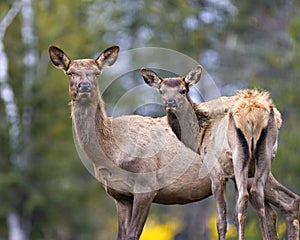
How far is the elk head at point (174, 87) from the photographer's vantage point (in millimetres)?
13320

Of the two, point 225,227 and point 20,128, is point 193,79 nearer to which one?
point 225,227

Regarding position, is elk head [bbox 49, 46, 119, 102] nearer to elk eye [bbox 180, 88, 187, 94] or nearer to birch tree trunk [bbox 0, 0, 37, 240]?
elk eye [bbox 180, 88, 187, 94]

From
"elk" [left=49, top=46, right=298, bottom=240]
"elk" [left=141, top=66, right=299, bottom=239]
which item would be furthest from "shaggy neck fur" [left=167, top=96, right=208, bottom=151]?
"elk" [left=49, top=46, right=298, bottom=240]

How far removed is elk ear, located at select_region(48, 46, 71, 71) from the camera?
13.9 metres

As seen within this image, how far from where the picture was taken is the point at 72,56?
35406 mm

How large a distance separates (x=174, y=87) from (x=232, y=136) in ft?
3.76

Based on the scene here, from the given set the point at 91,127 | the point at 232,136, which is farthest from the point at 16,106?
the point at 232,136

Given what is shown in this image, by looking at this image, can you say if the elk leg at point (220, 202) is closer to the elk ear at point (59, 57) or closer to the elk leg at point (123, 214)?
the elk leg at point (123, 214)

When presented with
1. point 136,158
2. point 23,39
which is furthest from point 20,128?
point 136,158

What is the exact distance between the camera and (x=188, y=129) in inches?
546

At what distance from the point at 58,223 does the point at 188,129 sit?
72.8ft

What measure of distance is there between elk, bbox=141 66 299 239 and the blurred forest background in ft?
57.4

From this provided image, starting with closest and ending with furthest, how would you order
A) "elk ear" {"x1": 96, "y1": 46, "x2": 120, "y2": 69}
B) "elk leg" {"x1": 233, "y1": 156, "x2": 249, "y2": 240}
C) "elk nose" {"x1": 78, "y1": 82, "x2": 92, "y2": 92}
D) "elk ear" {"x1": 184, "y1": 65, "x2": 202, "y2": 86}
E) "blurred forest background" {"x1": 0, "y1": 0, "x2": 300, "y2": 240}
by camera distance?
"elk leg" {"x1": 233, "y1": 156, "x2": 249, "y2": 240}, "elk nose" {"x1": 78, "y1": 82, "x2": 92, "y2": 92}, "elk ear" {"x1": 184, "y1": 65, "x2": 202, "y2": 86}, "elk ear" {"x1": 96, "y1": 46, "x2": 120, "y2": 69}, "blurred forest background" {"x1": 0, "y1": 0, "x2": 300, "y2": 240}

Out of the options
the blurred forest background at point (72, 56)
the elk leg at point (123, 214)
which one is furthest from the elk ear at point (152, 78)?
the blurred forest background at point (72, 56)
